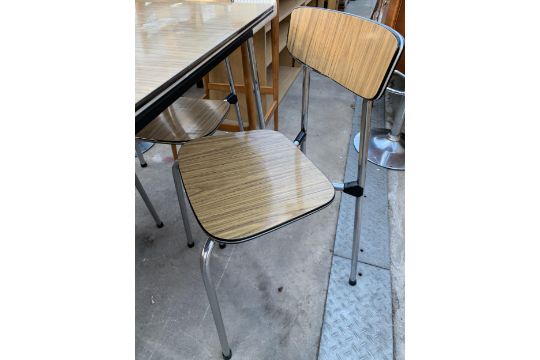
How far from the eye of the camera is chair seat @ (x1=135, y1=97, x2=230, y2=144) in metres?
1.03

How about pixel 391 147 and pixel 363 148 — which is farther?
pixel 391 147

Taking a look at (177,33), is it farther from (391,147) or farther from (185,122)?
(391,147)

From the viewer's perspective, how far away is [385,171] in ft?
5.32

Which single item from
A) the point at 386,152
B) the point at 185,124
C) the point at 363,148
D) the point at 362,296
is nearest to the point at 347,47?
the point at 363,148

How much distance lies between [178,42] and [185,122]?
1.37 feet

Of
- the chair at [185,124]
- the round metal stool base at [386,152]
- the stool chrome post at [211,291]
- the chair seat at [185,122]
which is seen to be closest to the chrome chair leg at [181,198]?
the chair at [185,124]

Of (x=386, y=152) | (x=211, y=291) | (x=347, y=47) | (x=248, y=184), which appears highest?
(x=347, y=47)

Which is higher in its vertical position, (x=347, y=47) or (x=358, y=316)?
(x=347, y=47)

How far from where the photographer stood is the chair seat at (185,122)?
1034mm

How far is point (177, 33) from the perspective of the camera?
786 millimetres

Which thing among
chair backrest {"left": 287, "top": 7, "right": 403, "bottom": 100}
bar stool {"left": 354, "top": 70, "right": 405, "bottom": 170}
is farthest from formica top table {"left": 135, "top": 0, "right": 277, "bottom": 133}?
bar stool {"left": 354, "top": 70, "right": 405, "bottom": 170}

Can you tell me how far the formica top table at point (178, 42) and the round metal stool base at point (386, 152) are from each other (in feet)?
3.17

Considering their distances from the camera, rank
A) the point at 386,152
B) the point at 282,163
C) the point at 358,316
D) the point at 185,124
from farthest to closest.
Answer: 1. the point at 386,152
2. the point at 185,124
3. the point at 358,316
4. the point at 282,163
